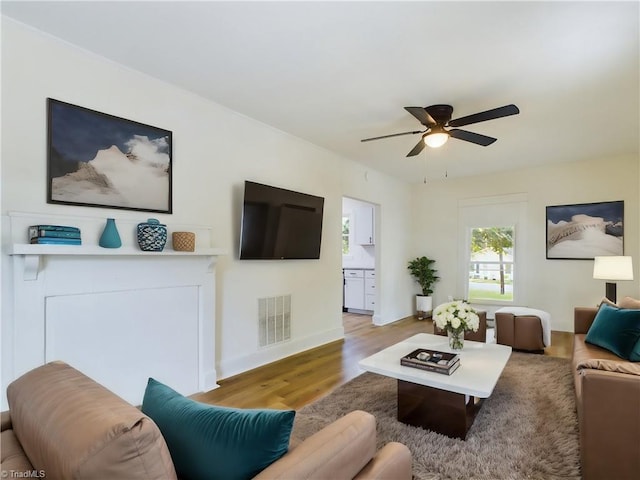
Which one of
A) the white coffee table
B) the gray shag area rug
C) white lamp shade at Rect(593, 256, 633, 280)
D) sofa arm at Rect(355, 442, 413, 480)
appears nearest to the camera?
sofa arm at Rect(355, 442, 413, 480)

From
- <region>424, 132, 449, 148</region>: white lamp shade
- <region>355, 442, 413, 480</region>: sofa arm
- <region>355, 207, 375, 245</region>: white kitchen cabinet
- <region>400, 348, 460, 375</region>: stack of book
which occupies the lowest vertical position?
<region>400, 348, 460, 375</region>: stack of book

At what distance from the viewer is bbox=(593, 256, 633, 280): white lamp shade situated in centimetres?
396

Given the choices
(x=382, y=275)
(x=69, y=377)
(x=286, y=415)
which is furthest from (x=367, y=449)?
(x=382, y=275)

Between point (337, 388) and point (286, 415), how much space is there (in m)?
2.32

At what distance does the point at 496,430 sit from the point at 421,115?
7.98 feet

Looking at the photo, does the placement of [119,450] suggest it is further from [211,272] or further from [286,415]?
[211,272]

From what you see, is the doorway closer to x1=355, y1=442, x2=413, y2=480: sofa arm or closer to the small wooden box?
the small wooden box

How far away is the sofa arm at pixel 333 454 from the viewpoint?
0.92 metres

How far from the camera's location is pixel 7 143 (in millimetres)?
2100

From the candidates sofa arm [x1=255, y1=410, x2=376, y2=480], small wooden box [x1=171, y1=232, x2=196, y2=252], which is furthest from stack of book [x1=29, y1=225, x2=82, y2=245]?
sofa arm [x1=255, y1=410, x2=376, y2=480]

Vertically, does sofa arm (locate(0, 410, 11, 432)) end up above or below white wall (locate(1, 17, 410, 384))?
below

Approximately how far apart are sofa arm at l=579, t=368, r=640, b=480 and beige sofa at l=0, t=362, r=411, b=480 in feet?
3.64

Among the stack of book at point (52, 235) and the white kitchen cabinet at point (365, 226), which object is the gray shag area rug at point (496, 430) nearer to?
the stack of book at point (52, 235)

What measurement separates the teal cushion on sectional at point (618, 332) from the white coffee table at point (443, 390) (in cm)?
79
